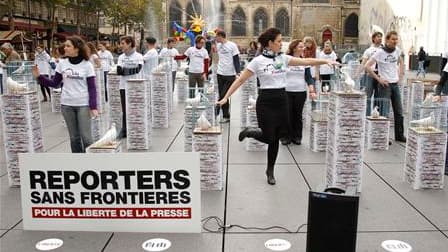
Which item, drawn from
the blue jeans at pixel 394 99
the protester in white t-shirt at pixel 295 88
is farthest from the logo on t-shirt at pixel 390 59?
the protester in white t-shirt at pixel 295 88

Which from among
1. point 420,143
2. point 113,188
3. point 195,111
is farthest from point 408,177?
point 113,188

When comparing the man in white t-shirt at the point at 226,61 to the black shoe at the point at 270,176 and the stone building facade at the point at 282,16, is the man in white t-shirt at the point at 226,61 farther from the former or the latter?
the stone building facade at the point at 282,16

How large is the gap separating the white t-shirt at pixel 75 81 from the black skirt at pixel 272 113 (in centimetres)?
225

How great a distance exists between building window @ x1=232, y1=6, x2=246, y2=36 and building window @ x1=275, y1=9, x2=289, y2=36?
5854 mm

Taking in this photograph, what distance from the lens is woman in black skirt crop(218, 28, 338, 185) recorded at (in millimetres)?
6145

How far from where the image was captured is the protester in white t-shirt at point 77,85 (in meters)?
6.29

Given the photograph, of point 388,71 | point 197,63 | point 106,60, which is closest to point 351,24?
point 106,60

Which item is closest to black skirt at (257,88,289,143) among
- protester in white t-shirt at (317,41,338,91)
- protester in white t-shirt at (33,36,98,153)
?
protester in white t-shirt at (33,36,98,153)

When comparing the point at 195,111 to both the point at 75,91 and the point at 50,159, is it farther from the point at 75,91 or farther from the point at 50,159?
the point at 50,159

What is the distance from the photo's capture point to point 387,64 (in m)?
8.84

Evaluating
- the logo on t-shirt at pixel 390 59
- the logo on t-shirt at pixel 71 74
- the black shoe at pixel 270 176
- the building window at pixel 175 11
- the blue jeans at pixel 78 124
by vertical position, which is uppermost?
the building window at pixel 175 11

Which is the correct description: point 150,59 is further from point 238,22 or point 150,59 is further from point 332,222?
point 238,22

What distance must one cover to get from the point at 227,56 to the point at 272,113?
5.05m

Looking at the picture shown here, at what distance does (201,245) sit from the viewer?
465 centimetres
